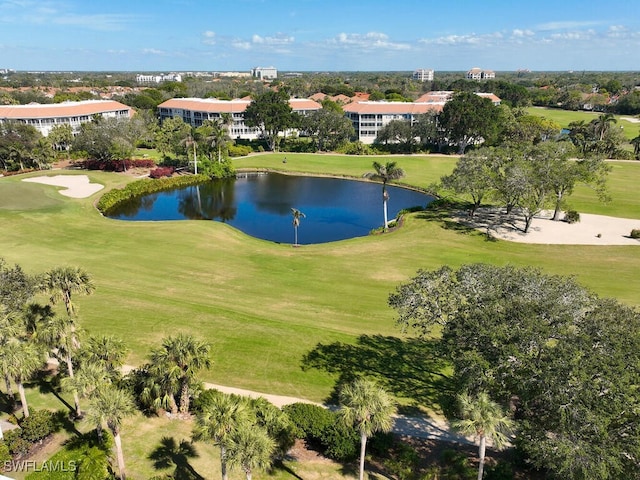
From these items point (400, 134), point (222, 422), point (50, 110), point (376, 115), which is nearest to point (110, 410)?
point (222, 422)

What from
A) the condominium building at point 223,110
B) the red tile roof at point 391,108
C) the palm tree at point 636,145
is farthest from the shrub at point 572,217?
the condominium building at point 223,110

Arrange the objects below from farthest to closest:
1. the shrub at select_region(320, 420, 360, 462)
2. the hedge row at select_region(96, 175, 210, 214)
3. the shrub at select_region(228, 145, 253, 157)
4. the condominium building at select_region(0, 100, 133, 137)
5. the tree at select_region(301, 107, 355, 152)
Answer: the condominium building at select_region(0, 100, 133, 137), the tree at select_region(301, 107, 355, 152), the shrub at select_region(228, 145, 253, 157), the hedge row at select_region(96, 175, 210, 214), the shrub at select_region(320, 420, 360, 462)

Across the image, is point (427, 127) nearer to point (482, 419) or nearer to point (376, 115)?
point (376, 115)

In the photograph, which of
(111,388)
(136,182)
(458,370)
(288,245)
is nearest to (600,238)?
(288,245)

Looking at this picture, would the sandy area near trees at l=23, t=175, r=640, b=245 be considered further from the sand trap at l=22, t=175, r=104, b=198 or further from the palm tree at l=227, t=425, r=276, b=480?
the sand trap at l=22, t=175, r=104, b=198

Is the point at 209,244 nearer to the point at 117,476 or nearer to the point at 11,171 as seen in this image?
the point at 117,476

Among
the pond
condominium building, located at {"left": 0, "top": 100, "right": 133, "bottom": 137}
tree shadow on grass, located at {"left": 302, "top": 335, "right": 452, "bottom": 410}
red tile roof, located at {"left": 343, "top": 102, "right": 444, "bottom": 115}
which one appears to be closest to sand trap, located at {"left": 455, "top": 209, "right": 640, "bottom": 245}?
the pond
